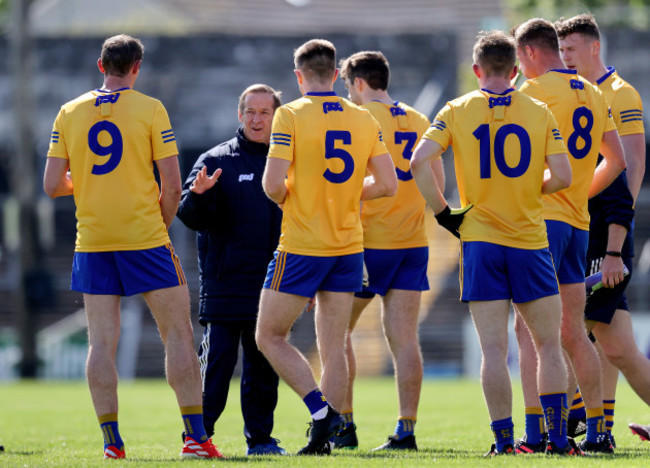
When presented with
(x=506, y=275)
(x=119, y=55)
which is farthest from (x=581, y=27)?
(x=119, y=55)

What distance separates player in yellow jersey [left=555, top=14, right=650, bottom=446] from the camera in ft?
25.7

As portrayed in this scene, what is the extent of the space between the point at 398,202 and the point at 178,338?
210 cm

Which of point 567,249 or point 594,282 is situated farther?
point 594,282

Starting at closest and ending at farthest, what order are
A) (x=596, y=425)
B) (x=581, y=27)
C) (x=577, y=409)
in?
1. (x=596, y=425)
2. (x=581, y=27)
3. (x=577, y=409)

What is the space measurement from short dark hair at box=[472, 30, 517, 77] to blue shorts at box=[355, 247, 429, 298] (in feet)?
5.94

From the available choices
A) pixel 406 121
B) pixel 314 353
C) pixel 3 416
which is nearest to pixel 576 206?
pixel 406 121

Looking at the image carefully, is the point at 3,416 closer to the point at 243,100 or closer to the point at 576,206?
the point at 243,100

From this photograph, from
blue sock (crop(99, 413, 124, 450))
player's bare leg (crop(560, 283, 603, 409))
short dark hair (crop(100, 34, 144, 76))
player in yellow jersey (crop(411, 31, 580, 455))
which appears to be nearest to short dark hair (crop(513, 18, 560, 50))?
player in yellow jersey (crop(411, 31, 580, 455))

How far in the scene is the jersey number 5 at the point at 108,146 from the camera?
7.06 meters

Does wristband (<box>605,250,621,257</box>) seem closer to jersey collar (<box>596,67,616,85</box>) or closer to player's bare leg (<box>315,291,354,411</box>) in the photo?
jersey collar (<box>596,67,616,85</box>)

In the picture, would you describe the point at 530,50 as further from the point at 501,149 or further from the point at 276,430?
the point at 276,430

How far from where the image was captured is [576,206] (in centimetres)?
741

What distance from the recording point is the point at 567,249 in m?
7.45

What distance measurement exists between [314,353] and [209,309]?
18116mm
